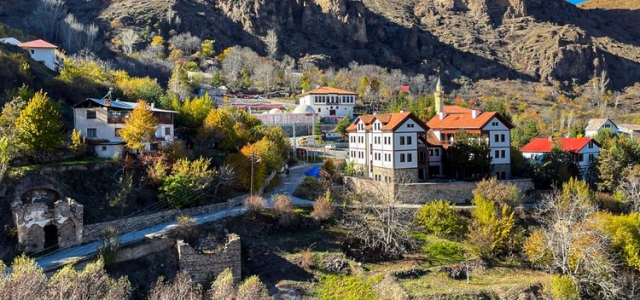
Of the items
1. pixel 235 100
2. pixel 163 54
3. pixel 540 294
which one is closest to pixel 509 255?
pixel 540 294

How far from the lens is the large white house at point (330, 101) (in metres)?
78.6

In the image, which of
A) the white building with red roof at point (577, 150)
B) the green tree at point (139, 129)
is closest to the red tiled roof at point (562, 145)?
the white building with red roof at point (577, 150)

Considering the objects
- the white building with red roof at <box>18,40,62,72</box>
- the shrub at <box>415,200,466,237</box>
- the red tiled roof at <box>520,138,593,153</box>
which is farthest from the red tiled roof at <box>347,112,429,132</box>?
the white building with red roof at <box>18,40,62,72</box>

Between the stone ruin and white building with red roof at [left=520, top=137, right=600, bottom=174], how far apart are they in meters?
38.0

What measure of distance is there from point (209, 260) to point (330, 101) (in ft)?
170

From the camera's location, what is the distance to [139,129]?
37500 mm

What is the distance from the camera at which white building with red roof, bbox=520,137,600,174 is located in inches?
1923

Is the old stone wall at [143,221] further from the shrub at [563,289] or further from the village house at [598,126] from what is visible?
the village house at [598,126]

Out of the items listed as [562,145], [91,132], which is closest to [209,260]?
[91,132]

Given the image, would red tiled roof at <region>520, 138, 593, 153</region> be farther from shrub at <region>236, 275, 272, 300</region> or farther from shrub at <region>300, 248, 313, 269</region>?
shrub at <region>236, 275, 272, 300</region>

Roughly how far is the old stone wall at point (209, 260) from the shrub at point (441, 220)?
1303 centimetres

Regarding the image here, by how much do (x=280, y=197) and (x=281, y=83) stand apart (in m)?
65.4

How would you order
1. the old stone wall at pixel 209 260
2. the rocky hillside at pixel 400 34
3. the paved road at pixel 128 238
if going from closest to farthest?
the paved road at pixel 128 238 < the old stone wall at pixel 209 260 < the rocky hillside at pixel 400 34

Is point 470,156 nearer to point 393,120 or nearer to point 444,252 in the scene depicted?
point 393,120
